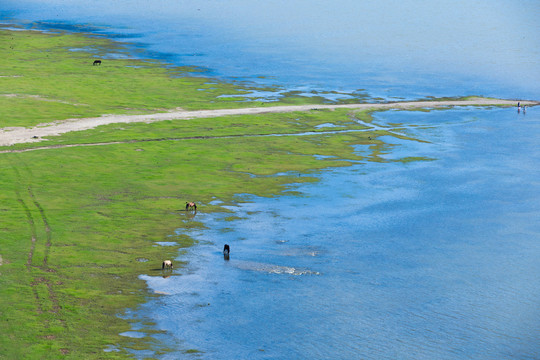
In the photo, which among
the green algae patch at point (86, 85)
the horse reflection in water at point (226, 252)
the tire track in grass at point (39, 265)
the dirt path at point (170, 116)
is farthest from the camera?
the green algae patch at point (86, 85)

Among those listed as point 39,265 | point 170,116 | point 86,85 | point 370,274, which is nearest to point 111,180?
point 39,265

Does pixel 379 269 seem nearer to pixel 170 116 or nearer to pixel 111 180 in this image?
pixel 111 180

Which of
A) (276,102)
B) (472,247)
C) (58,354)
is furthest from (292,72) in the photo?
(58,354)

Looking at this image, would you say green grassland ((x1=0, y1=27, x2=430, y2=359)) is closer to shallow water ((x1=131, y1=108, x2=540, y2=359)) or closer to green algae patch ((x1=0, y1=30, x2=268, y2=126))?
green algae patch ((x1=0, y1=30, x2=268, y2=126))

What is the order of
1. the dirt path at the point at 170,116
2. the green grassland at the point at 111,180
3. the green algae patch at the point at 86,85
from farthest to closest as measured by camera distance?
the green algae patch at the point at 86,85 → the dirt path at the point at 170,116 → the green grassland at the point at 111,180

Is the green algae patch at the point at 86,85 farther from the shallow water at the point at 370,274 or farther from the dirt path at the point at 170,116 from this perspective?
the shallow water at the point at 370,274

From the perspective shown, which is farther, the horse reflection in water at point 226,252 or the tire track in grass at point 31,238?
the horse reflection in water at point 226,252

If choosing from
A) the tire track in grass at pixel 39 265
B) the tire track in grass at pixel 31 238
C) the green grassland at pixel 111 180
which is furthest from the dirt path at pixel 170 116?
the tire track in grass at pixel 39 265

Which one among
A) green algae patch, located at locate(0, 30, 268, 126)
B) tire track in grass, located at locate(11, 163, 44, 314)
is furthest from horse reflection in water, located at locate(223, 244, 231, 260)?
green algae patch, located at locate(0, 30, 268, 126)
